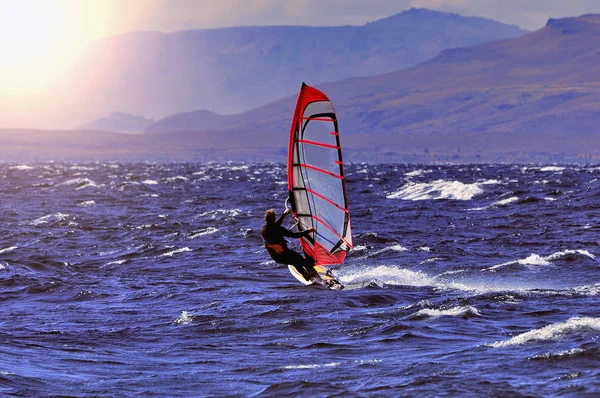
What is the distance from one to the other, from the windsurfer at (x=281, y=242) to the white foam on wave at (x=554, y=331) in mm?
6396

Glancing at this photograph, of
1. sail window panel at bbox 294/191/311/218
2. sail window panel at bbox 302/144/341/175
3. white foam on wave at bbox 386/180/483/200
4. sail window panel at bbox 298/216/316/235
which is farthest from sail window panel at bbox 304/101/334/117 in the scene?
white foam on wave at bbox 386/180/483/200

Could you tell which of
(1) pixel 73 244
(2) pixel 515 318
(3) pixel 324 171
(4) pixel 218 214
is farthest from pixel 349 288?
(4) pixel 218 214

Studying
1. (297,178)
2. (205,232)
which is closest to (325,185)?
(297,178)

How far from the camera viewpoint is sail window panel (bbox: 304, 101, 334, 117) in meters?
18.7

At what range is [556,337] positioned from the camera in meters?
12.7

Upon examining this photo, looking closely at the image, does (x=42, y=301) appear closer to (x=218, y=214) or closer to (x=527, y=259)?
(x=527, y=259)

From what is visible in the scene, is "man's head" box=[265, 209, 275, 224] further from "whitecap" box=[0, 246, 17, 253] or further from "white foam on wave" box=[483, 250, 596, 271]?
"whitecap" box=[0, 246, 17, 253]

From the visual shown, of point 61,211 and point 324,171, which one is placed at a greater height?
point 324,171

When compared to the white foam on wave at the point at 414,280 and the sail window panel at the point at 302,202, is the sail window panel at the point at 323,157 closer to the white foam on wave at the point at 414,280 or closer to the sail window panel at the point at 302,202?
the sail window panel at the point at 302,202

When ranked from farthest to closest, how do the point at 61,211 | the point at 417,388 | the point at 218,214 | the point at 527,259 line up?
the point at 61,211
the point at 218,214
the point at 527,259
the point at 417,388

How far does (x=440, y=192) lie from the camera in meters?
51.1

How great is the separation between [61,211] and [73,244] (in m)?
14.3

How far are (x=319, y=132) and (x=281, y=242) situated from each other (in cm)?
214

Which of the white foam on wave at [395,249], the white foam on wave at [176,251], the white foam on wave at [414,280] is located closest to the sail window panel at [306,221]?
the white foam on wave at [414,280]
